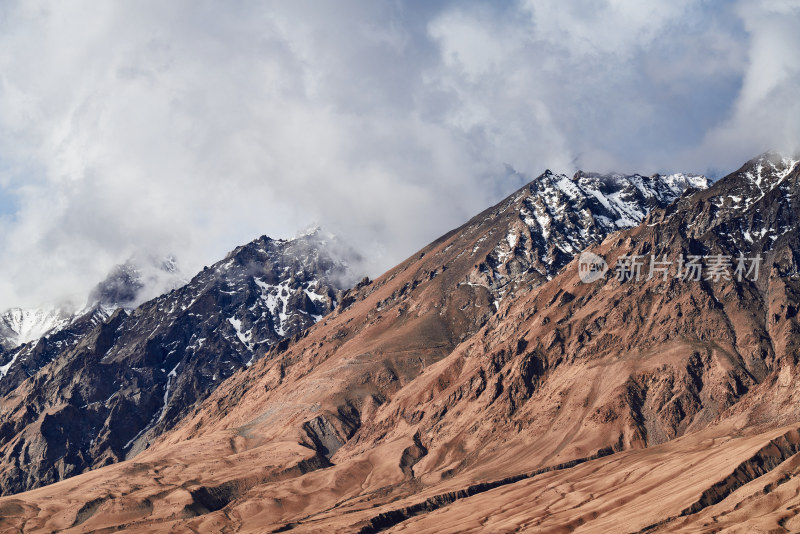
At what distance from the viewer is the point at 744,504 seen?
19200 centimetres

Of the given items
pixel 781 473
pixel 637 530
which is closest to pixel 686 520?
pixel 637 530

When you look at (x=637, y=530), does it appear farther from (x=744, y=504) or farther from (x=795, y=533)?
(x=795, y=533)

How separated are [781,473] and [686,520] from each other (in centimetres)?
2363

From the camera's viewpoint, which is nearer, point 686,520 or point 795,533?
point 795,533

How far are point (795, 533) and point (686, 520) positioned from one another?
1112 inches

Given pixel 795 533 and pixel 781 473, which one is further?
pixel 781 473

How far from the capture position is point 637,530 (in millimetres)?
197000

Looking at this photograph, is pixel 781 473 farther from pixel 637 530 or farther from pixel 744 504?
pixel 637 530

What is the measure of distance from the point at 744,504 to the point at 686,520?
12.3 m

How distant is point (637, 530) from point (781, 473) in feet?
110

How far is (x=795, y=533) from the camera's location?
559 ft

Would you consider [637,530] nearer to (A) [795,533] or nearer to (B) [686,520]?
(B) [686,520]

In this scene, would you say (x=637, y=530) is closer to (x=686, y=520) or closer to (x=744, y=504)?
(x=686, y=520)
